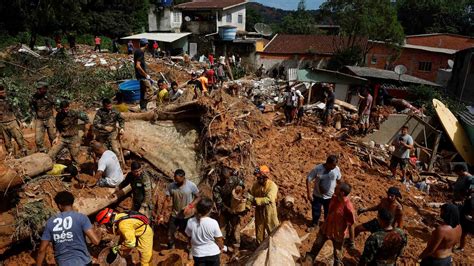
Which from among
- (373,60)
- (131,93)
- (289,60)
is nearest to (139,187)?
(131,93)

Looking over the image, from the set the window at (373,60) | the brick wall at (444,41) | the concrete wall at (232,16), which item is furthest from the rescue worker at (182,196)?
the brick wall at (444,41)

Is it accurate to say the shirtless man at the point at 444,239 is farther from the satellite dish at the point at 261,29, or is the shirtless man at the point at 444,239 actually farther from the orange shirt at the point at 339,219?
the satellite dish at the point at 261,29

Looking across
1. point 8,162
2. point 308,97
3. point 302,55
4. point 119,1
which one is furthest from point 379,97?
point 119,1

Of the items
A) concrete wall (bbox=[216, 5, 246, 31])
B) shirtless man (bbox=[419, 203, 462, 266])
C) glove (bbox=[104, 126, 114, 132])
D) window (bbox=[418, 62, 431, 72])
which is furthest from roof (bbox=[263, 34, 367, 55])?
shirtless man (bbox=[419, 203, 462, 266])

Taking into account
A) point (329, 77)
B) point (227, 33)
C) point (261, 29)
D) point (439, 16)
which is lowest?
point (329, 77)

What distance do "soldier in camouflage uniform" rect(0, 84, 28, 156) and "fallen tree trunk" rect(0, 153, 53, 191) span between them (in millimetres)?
1191

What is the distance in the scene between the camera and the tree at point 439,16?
4341cm

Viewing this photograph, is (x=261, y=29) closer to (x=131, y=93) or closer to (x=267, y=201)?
(x=131, y=93)

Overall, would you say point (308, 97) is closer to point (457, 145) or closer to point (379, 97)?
point (379, 97)

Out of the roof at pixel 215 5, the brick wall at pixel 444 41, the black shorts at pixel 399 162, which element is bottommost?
the black shorts at pixel 399 162

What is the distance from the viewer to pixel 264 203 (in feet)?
16.0

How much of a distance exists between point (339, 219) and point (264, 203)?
103 cm

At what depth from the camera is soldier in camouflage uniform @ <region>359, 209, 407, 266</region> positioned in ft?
12.4

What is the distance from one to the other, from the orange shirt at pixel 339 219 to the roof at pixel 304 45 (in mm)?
26319
